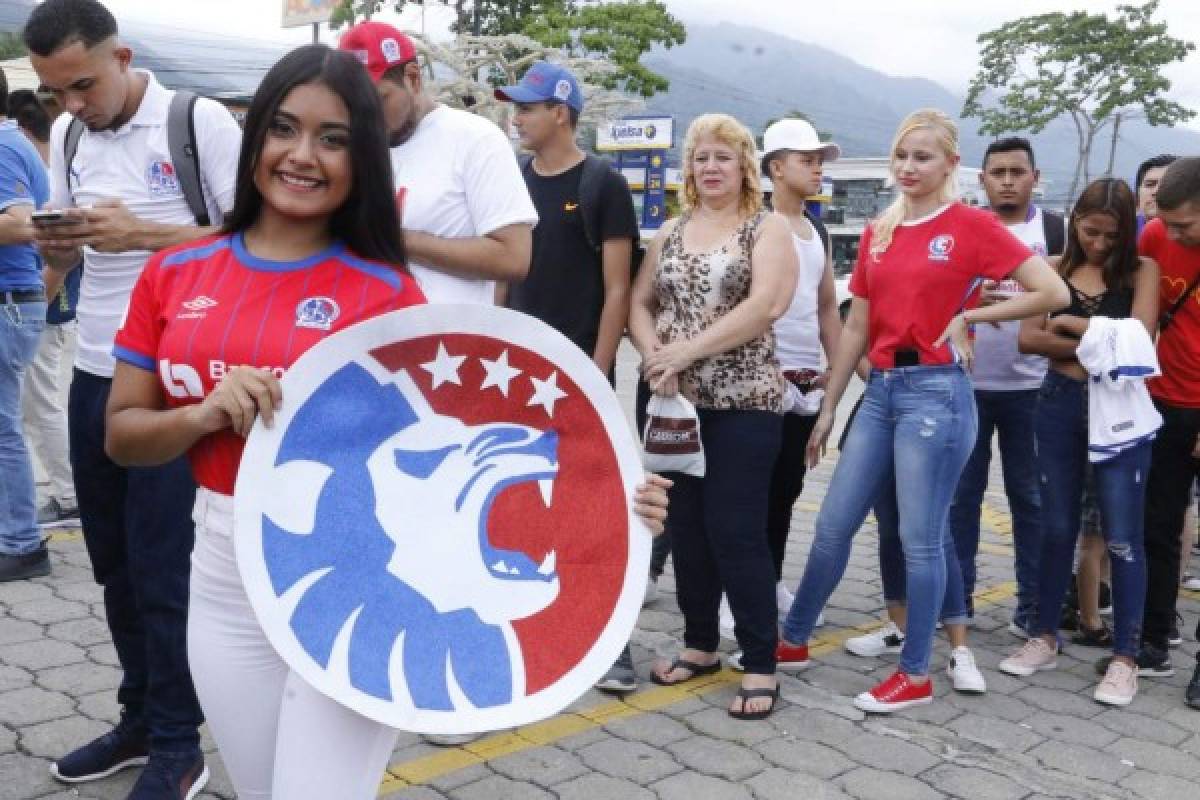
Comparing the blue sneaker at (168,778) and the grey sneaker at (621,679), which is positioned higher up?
the blue sneaker at (168,778)

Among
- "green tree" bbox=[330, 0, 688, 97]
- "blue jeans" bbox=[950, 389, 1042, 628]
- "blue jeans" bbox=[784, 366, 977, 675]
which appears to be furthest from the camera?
"green tree" bbox=[330, 0, 688, 97]

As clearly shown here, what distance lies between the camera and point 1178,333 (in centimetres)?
447

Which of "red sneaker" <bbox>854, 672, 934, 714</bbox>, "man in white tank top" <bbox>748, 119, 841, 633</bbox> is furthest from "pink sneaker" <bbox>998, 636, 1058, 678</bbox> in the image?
"man in white tank top" <bbox>748, 119, 841, 633</bbox>

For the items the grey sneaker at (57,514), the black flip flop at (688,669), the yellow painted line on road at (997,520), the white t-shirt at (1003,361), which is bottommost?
the yellow painted line on road at (997,520)

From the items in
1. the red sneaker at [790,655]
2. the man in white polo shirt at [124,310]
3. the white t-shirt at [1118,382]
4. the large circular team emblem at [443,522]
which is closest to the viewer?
the large circular team emblem at [443,522]

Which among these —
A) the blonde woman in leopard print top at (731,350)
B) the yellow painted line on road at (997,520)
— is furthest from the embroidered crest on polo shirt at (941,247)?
the yellow painted line on road at (997,520)

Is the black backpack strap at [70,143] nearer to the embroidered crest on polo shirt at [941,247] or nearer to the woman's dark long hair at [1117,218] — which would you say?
the embroidered crest on polo shirt at [941,247]

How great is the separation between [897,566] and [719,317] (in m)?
1.42

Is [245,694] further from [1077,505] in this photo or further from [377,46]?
[1077,505]

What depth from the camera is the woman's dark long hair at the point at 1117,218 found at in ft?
14.4

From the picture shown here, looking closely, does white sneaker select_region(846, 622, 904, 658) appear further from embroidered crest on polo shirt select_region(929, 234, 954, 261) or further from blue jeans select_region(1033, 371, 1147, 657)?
embroidered crest on polo shirt select_region(929, 234, 954, 261)

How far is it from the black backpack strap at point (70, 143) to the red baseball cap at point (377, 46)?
0.84 meters

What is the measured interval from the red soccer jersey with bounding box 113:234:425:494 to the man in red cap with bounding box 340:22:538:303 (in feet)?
3.24

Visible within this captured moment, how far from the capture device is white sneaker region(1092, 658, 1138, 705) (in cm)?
428
